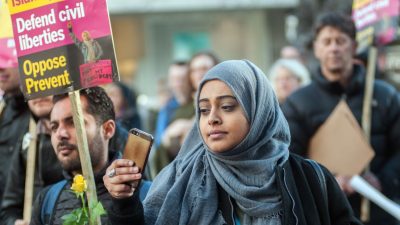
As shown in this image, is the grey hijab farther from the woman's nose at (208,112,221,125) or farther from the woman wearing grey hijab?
the woman's nose at (208,112,221,125)

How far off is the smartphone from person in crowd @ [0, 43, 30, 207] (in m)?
2.50

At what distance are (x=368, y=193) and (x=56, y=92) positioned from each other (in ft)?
6.99

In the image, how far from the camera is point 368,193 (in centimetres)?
629

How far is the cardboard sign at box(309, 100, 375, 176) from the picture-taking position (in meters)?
7.03

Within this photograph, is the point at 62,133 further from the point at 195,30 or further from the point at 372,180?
the point at 195,30

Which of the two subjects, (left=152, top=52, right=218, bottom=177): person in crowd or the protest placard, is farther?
(left=152, top=52, right=218, bottom=177): person in crowd

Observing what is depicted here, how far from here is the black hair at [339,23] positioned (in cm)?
740

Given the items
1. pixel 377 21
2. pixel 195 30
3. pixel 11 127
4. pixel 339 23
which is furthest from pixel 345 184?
pixel 195 30

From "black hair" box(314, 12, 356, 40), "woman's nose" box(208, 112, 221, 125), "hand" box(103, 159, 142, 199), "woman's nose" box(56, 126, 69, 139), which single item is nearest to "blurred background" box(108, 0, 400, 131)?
"black hair" box(314, 12, 356, 40)

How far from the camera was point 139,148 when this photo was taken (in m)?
4.52

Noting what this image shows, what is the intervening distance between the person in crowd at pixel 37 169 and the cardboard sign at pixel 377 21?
109 inches

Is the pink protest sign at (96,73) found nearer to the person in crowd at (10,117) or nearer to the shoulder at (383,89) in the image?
the person in crowd at (10,117)

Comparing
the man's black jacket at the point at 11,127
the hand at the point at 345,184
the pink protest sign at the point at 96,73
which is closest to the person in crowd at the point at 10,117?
the man's black jacket at the point at 11,127

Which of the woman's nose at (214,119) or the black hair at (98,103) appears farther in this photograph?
the black hair at (98,103)
